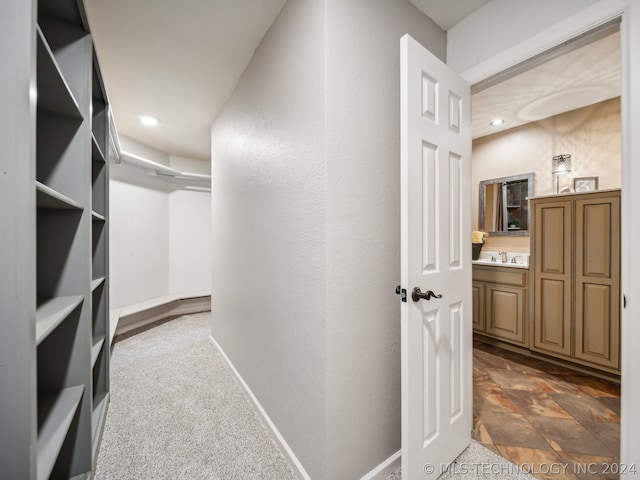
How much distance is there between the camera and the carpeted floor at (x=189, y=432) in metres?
1.44

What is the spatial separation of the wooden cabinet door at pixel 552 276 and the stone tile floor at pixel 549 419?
294 mm

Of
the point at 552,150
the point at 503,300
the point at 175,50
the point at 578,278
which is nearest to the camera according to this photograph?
the point at 175,50

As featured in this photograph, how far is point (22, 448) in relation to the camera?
2.37 ft

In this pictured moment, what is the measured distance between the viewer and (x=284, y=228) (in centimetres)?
157

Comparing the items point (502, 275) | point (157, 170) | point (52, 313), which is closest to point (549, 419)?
point (502, 275)

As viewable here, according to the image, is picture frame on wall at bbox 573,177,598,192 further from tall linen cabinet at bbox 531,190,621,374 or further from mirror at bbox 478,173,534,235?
tall linen cabinet at bbox 531,190,621,374

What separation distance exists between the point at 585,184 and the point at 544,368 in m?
1.92

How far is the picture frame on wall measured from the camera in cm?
279

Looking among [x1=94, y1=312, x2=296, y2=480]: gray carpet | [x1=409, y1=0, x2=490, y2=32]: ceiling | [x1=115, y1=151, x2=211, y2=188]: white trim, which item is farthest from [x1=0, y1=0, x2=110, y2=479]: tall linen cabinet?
[x1=409, y1=0, x2=490, y2=32]: ceiling

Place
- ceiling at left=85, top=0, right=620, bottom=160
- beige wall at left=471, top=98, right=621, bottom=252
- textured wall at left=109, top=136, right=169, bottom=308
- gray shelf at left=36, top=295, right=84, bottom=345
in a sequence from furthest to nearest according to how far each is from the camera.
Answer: textured wall at left=109, top=136, right=169, bottom=308 < beige wall at left=471, top=98, right=621, bottom=252 < ceiling at left=85, top=0, right=620, bottom=160 < gray shelf at left=36, top=295, right=84, bottom=345

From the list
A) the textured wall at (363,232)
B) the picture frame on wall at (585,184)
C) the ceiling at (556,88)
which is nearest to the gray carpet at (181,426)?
the textured wall at (363,232)

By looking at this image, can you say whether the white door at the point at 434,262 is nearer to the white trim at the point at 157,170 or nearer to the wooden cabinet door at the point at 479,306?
the wooden cabinet door at the point at 479,306

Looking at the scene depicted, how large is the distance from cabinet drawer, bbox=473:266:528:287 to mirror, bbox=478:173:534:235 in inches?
26.2

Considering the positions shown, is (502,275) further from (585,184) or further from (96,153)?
(96,153)
